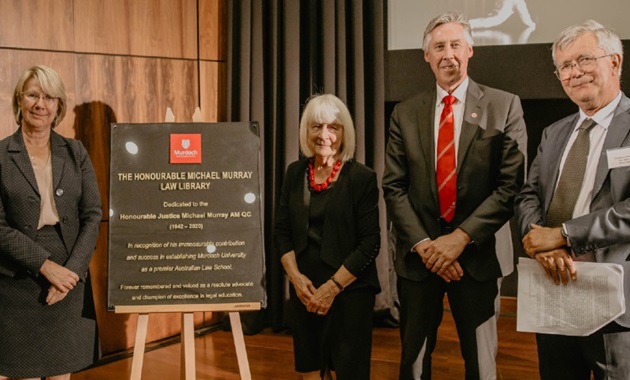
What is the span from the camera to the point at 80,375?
3.34 metres

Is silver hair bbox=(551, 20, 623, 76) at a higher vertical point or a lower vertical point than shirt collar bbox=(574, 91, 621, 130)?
higher

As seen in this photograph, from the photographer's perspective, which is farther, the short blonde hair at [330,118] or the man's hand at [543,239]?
the short blonde hair at [330,118]

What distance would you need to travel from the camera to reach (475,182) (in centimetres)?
227

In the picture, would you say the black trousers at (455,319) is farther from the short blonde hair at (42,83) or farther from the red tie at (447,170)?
the short blonde hair at (42,83)

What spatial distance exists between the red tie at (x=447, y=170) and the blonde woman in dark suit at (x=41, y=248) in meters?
1.48

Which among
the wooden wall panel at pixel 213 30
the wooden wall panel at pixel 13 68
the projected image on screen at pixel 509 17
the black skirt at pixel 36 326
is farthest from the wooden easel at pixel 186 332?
the projected image on screen at pixel 509 17

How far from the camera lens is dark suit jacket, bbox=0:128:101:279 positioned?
2.43 m

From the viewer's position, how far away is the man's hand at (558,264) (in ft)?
6.30

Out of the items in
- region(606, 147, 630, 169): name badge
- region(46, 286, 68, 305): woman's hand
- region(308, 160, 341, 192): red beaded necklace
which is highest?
region(606, 147, 630, 169): name badge

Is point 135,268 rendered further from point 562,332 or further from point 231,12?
point 231,12

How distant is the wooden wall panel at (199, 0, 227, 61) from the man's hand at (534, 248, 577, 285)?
2.78 metres

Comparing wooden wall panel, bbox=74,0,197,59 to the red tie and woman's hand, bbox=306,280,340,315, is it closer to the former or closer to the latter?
woman's hand, bbox=306,280,340,315

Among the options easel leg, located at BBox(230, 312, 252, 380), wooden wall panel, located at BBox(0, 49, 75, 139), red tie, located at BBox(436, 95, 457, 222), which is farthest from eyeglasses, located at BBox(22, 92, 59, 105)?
red tie, located at BBox(436, 95, 457, 222)

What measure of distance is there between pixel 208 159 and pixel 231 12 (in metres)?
1.85
